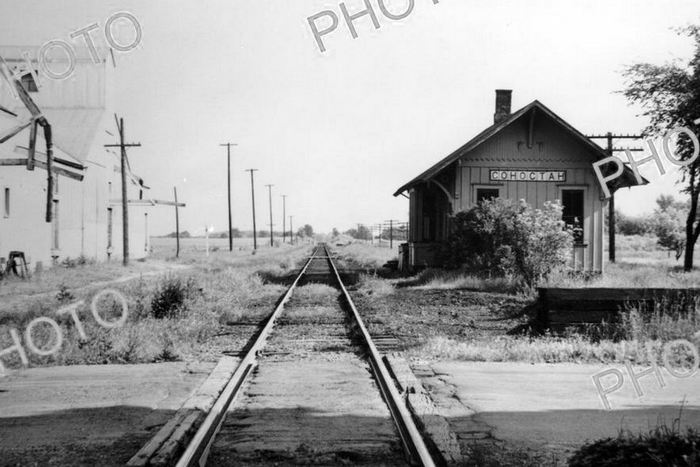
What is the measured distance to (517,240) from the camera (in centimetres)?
1731

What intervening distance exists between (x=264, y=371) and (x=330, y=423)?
226 cm

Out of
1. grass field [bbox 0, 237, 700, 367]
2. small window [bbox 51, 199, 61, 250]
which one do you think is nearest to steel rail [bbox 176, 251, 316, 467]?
grass field [bbox 0, 237, 700, 367]

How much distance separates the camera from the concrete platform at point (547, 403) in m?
4.97

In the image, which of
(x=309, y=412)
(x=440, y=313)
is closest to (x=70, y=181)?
(x=440, y=313)

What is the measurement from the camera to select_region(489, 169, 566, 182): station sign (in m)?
21.3

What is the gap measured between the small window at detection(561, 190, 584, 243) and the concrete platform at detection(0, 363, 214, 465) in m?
16.4

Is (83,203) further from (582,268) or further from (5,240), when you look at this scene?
(582,268)

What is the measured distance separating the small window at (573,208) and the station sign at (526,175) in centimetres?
65

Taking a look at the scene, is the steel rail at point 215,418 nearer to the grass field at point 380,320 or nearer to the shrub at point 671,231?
the grass field at point 380,320

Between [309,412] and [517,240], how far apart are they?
12.8 metres

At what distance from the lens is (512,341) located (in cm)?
913

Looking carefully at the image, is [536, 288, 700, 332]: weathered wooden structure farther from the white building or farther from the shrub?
the shrub

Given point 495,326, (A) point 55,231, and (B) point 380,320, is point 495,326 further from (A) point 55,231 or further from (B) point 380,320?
(A) point 55,231

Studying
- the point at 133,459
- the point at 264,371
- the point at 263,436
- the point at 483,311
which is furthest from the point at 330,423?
the point at 483,311
